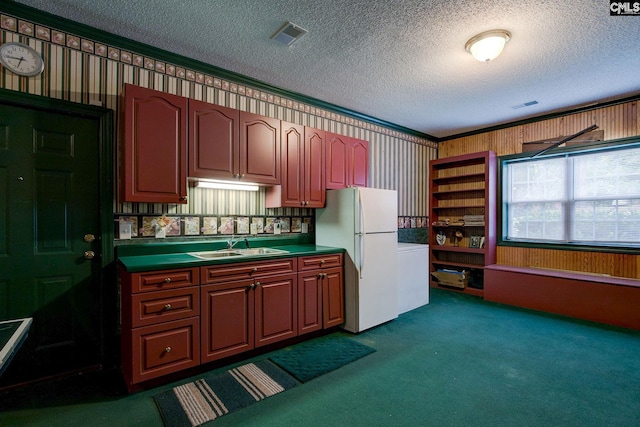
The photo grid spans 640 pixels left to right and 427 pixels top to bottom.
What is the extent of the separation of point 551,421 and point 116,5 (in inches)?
163

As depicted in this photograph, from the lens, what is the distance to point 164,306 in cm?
219

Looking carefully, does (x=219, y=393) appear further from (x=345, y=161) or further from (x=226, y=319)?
(x=345, y=161)

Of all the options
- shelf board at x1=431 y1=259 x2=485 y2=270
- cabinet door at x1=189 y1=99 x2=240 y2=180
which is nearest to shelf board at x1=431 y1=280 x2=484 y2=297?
shelf board at x1=431 y1=259 x2=485 y2=270

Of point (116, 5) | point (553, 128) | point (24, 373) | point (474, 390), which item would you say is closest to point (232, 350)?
point (24, 373)

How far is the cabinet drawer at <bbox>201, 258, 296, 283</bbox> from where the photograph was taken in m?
2.40

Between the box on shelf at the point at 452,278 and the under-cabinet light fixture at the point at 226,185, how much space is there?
3.75 metres

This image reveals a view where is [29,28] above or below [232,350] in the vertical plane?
above

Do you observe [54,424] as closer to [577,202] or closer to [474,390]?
[474,390]

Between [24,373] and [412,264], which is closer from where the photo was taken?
[24,373]

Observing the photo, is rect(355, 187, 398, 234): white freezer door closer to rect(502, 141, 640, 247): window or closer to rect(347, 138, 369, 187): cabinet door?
rect(347, 138, 369, 187): cabinet door

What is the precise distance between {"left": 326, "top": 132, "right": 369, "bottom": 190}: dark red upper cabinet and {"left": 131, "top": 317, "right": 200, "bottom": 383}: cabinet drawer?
6.96 ft

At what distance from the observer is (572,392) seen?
7.08 feet

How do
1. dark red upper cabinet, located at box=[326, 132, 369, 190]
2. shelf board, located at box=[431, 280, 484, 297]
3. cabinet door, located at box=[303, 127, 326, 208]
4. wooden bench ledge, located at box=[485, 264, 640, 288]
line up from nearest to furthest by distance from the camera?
cabinet door, located at box=[303, 127, 326, 208] → wooden bench ledge, located at box=[485, 264, 640, 288] → dark red upper cabinet, located at box=[326, 132, 369, 190] → shelf board, located at box=[431, 280, 484, 297]

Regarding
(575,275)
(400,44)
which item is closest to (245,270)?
(400,44)
